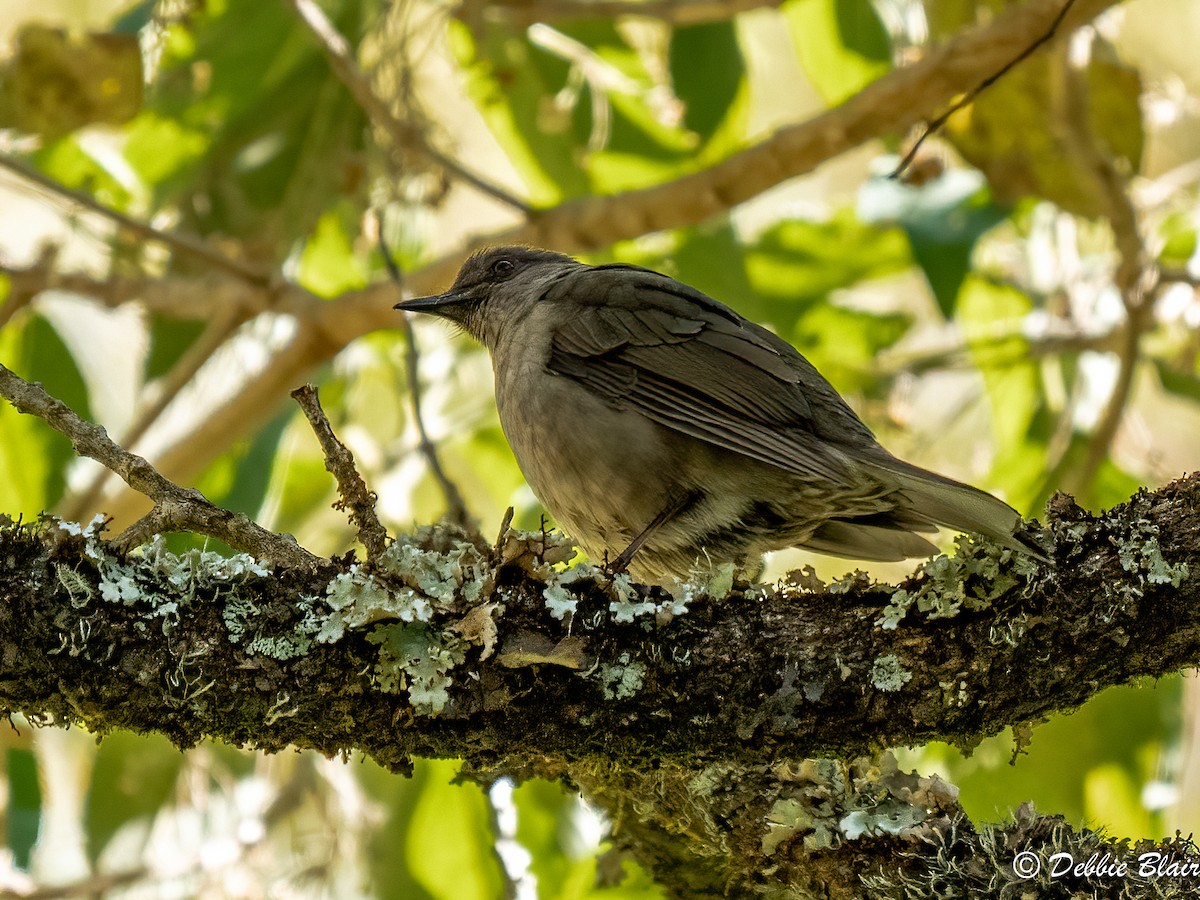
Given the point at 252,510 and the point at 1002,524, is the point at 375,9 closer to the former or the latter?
the point at 252,510

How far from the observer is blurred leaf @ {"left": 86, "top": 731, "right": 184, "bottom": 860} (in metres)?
4.82

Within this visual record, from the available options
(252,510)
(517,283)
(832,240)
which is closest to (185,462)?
(252,510)

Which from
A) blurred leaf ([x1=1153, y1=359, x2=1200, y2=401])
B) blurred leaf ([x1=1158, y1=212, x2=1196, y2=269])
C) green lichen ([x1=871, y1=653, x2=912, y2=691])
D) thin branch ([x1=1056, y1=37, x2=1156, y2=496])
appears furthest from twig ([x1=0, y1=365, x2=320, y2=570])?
blurred leaf ([x1=1158, y1=212, x2=1196, y2=269])

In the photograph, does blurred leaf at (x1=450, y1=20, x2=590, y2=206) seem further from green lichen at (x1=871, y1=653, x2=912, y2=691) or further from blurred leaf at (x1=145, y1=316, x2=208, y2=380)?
green lichen at (x1=871, y1=653, x2=912, y2=691)

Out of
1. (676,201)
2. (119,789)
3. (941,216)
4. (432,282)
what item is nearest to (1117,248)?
(941,216)

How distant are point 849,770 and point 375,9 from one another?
14.9 feet

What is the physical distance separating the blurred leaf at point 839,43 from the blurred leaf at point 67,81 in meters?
2.83

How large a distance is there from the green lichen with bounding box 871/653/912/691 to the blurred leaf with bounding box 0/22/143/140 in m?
3.98

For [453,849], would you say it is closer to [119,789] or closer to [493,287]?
[119,789]

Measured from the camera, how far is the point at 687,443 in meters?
4.01

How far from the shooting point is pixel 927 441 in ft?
20.0

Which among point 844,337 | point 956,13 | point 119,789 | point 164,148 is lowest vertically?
point 119,789

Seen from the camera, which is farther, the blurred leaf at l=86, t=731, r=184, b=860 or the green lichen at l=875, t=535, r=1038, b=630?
the blurred leaf at l=86, t=731, r=184, b=860

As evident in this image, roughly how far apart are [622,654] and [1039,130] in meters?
3.97
